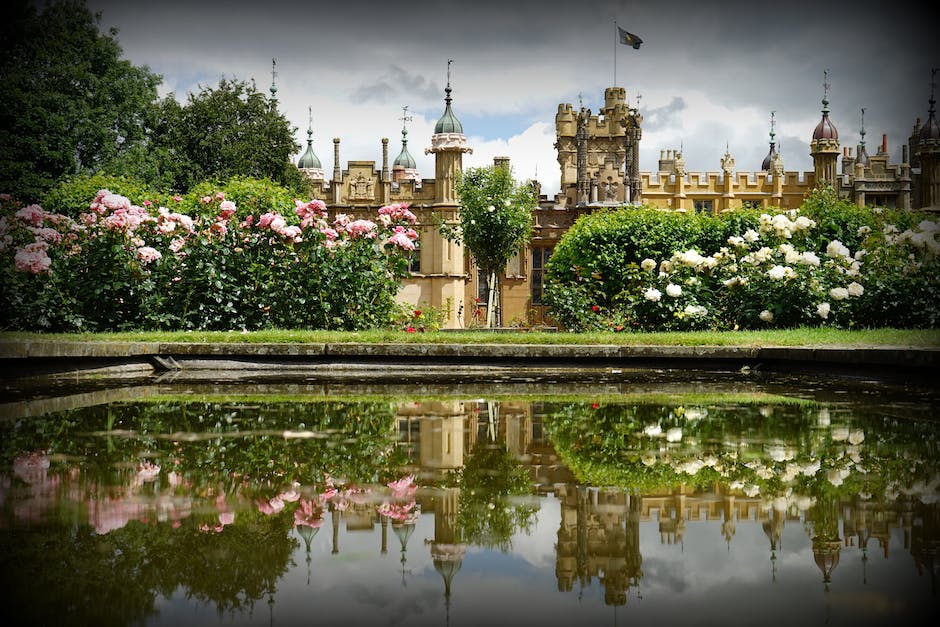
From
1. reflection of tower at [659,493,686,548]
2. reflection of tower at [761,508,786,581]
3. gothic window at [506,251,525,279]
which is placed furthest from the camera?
gothic window at [506,251,525,279]

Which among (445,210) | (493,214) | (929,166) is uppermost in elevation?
(929,166)

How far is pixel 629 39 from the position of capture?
4162 cm

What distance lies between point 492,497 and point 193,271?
9983 mm

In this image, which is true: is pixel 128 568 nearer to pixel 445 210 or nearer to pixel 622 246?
pixel 622 246

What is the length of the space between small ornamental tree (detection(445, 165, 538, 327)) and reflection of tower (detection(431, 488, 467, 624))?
88.0ft

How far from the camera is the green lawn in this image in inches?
446

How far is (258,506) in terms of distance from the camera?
370cm

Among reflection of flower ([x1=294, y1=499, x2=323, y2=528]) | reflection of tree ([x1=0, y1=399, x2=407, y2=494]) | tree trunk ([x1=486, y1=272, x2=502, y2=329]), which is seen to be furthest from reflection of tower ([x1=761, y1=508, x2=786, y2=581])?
tree trunk ([x1=486, y1=272, x2=502, y2=329])

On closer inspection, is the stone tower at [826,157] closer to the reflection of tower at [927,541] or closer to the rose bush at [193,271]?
the rose bush at [193,271]

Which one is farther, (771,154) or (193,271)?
(771,154)

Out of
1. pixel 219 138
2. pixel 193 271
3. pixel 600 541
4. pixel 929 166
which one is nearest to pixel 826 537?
pixel 600 541

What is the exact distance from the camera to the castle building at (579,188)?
4428 cm

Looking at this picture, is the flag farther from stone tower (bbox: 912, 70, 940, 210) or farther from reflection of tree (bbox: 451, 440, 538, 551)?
reflection of tree (bbox: 451, 440, 538, 551)

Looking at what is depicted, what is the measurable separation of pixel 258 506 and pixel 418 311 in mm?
10962
